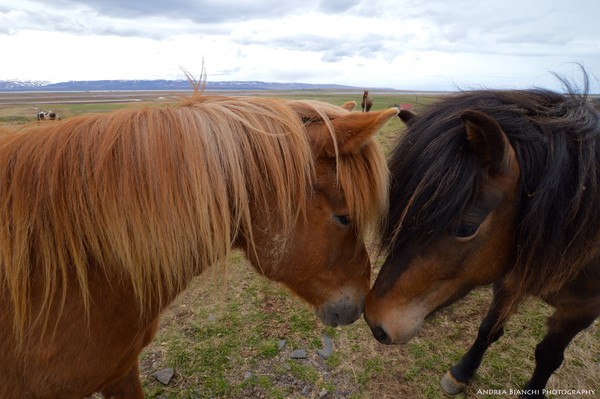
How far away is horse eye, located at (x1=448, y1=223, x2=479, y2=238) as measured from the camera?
174 centimetres

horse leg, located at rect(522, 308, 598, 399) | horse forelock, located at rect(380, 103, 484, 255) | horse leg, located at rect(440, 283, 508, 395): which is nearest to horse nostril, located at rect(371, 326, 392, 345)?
horse forelock, located at rect(380, 103, 484, 255)

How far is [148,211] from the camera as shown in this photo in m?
1.43

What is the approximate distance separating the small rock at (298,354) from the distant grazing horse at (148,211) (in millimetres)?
1888

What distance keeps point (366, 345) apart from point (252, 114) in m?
2.81

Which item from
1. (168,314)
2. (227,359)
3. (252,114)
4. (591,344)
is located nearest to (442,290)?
(252,114)

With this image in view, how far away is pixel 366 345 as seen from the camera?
11.4 ft

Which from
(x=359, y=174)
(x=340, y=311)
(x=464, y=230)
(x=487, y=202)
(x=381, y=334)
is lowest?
(x=381, y=334)

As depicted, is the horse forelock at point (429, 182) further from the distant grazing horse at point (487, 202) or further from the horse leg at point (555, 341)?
the horse leg at point (555, 341)

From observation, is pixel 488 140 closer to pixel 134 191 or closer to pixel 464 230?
pixel 464 230

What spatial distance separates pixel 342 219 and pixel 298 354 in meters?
2.19

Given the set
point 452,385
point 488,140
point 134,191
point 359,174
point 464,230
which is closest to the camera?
point 134,191

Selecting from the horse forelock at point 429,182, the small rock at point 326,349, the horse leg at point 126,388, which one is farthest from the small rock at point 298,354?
the horse forelock at point 429,182

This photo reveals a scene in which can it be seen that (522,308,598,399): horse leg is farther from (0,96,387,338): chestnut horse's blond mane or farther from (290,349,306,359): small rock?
(0,96,387,338): chestnut horse's blond mane

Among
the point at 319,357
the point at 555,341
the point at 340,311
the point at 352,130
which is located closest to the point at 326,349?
the point at 319,357
